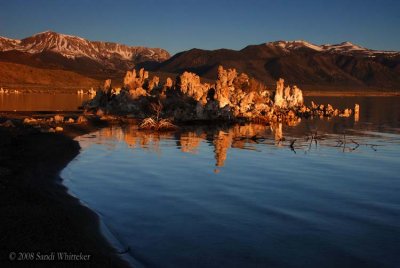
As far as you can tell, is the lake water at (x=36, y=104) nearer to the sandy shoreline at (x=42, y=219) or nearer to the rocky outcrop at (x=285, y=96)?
the rocky outcrop at (x=285, y=96)

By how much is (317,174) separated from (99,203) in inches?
441

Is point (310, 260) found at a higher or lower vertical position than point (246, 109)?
lower

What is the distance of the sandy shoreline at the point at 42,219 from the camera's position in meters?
10.1

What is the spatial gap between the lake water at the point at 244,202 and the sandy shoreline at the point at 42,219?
2.61ft

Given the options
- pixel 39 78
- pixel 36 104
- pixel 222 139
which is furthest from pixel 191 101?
pixel 39 78

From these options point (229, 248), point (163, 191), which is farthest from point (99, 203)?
point (229, 248)

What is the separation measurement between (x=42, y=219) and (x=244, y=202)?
7.17 m

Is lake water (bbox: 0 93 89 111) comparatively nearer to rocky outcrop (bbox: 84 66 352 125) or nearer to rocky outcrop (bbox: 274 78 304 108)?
rocky outcrop (bbox: 84 66 352 125)

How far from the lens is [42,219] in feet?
39.7

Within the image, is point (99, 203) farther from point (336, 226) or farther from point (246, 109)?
point (246, 109)

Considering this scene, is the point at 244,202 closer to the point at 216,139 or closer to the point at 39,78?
the point at 216,139

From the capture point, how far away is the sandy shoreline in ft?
33.0

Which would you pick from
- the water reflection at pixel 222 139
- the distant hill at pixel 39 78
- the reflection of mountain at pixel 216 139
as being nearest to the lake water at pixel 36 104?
the water reflection at pixel 222 139

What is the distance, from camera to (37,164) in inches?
839
